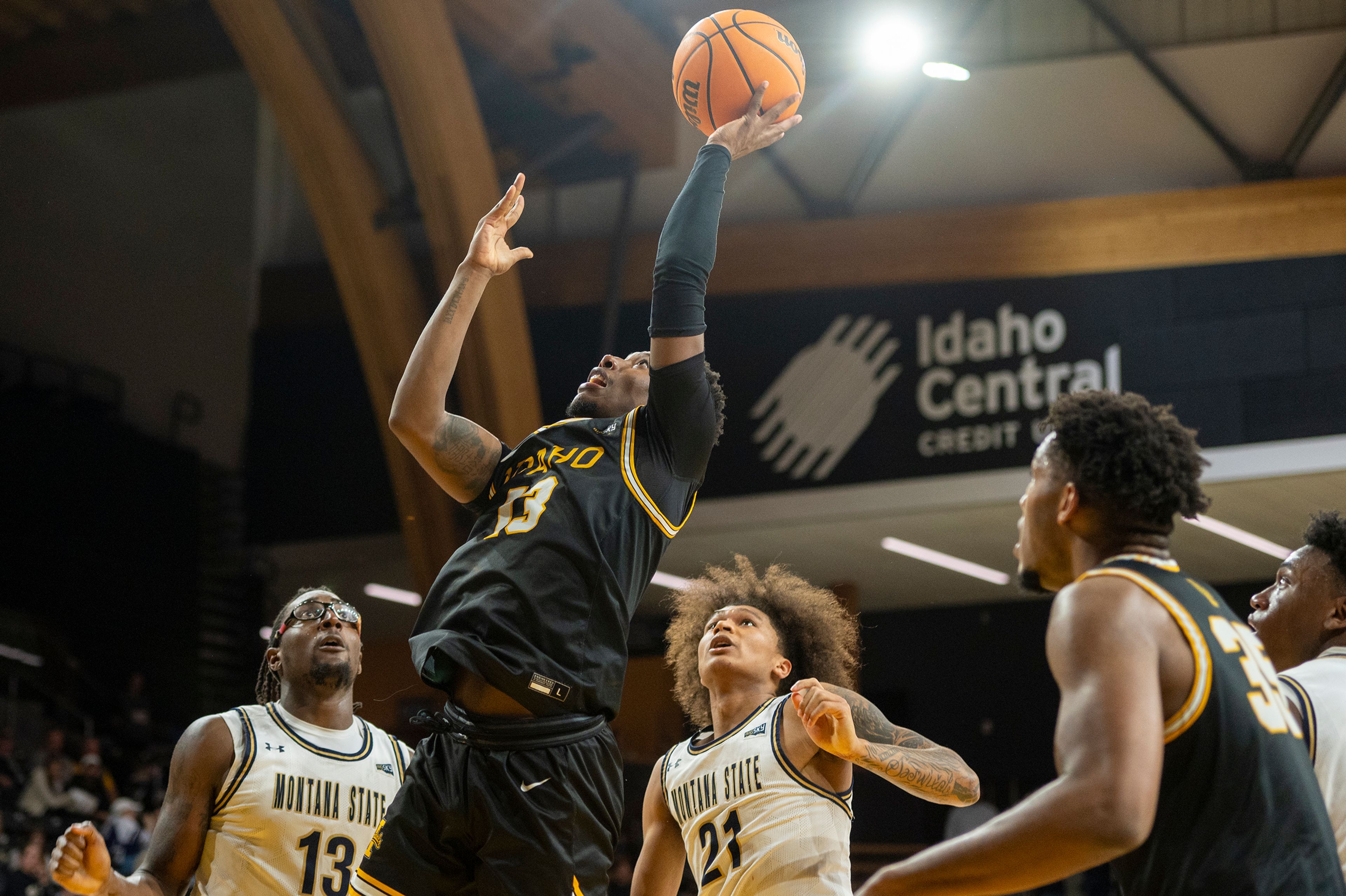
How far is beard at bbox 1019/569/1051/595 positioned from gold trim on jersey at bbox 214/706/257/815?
288 centimetres

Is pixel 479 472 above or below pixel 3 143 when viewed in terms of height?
below

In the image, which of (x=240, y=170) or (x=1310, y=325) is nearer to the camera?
(x=1310, y=325)

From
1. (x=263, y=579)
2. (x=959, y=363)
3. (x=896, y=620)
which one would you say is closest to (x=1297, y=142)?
(x=959, y=363)

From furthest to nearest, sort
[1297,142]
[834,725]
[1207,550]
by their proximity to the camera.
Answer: [1207,550]
[1297,142]
[834,725]

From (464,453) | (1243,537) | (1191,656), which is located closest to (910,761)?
(464,453)

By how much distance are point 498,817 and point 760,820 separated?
1.47 m

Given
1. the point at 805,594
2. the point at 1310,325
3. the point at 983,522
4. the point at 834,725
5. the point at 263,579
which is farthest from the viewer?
the point at 263,579

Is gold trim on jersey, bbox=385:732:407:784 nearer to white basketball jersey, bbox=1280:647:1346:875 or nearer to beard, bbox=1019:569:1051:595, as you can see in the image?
beard, bbox=1019:569:1051:595

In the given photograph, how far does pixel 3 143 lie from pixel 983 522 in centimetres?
1170

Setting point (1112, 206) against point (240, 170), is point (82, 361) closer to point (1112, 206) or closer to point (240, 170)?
point (240, 170)

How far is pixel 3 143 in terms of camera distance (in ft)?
49.3

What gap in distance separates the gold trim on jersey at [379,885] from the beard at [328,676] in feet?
5.69

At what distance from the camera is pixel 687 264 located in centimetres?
329

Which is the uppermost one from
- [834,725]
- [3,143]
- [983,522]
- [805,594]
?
[3,143]
